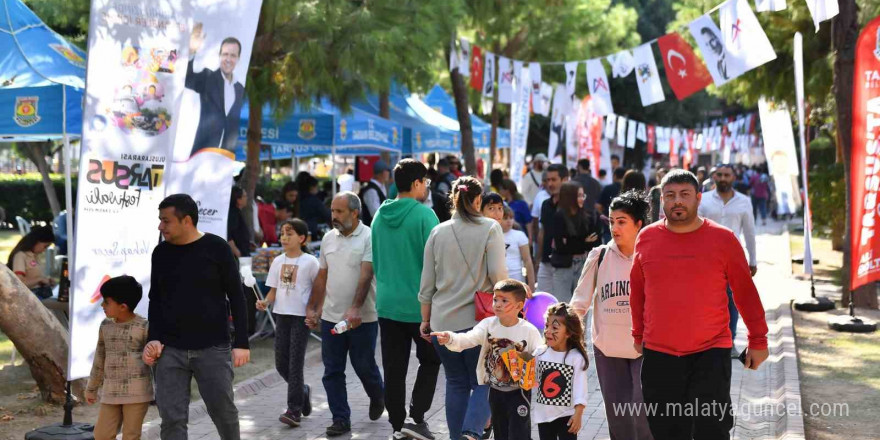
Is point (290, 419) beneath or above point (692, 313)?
beneath

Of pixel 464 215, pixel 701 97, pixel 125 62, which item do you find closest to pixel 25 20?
pixel 125 62

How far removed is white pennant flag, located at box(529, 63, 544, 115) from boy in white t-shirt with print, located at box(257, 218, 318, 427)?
1193cm

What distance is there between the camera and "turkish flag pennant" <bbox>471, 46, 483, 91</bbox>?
18.2 m

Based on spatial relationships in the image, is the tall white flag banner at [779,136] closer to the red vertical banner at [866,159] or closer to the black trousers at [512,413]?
the red vertical banner at [866,159]

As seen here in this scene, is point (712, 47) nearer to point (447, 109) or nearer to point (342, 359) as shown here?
point (342, 359)

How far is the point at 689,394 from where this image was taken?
514 cm

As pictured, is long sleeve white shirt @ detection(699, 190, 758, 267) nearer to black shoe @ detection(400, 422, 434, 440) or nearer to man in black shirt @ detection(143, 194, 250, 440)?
black shoe @ detection(400, 422, 434, 440)

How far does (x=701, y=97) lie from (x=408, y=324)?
50124 mm

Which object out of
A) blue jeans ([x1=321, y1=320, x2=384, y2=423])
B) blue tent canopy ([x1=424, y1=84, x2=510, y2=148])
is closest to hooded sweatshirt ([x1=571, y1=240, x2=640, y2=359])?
blue jeans ([x1=321, y1=320, x2=384, y2=423])

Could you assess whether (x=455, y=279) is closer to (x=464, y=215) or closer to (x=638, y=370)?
(x=464, y=215)

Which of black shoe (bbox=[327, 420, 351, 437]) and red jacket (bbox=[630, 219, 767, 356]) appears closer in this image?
red jacket (bbox=[630, 219, 767, 356])

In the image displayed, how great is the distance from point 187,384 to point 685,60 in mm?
10876

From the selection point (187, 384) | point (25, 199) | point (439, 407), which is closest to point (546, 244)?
point (439, 407)

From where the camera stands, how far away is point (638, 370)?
18.6ft
